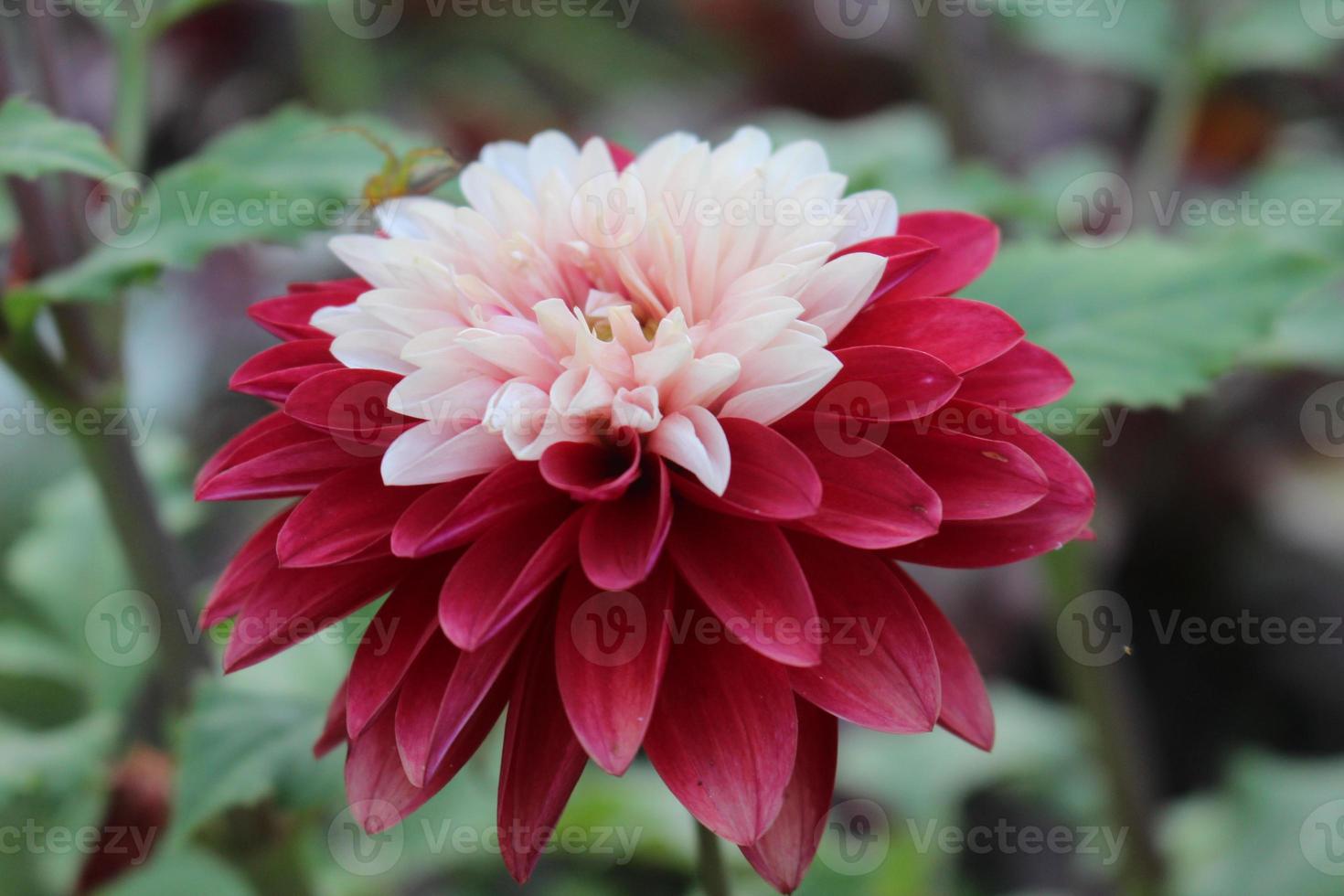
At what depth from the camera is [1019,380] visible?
0.55 m

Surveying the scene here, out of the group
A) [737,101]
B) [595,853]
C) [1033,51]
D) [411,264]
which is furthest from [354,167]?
→ [1033,51]

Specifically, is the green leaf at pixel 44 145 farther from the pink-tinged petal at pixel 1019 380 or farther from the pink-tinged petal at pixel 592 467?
the pink-tinged petal at pixel 1019 380

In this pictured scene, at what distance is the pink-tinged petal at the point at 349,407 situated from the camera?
51 centimetres

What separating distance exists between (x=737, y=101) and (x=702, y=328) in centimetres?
176

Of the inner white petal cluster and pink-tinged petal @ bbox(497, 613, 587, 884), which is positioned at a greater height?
the inner white petal cluster

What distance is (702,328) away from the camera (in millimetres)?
530

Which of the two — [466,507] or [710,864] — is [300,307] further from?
[710,864]

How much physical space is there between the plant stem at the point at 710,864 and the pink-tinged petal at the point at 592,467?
18 cm

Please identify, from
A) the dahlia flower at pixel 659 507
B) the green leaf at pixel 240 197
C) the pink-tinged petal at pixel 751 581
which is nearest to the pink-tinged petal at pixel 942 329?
the dahlia flower at pixel 659 507

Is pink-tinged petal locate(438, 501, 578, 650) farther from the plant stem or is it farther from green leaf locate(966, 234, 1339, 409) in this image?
green leaf locate(966, 234, 1339, 409)

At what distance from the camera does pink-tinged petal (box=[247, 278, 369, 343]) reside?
1.92 feet

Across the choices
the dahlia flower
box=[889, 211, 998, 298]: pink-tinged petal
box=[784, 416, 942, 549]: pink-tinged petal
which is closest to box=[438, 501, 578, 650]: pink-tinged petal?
the dahlia flower

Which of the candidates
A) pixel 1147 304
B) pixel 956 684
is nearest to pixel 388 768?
pixel 956 684

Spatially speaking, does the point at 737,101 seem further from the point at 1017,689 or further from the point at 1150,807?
the point at 1150,807
